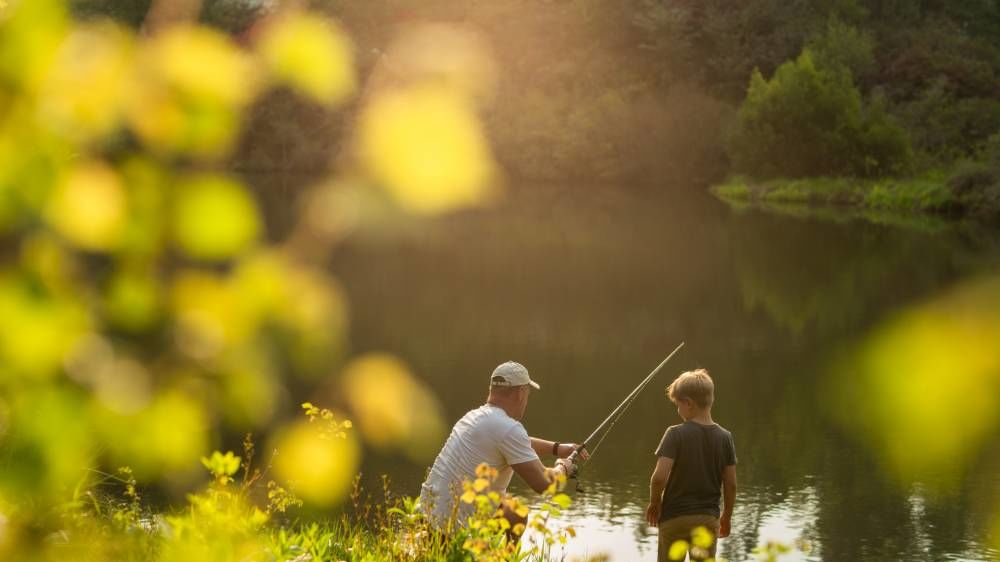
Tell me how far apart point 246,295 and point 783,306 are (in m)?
21.0

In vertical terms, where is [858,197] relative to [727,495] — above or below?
above

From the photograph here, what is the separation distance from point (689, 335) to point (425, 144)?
50.7m

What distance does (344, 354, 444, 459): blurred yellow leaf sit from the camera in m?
12.4

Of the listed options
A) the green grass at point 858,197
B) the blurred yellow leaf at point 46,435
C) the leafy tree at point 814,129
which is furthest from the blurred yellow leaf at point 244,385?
the leafy tree at point 814,129

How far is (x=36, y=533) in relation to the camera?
79.1 inches

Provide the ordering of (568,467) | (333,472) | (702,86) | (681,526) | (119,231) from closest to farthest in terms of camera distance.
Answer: (119,231) < (681,526) < (568,467) < (333,472) < (702,86)

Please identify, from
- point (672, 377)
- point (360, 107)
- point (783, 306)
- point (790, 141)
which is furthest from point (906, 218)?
point (360, 107)

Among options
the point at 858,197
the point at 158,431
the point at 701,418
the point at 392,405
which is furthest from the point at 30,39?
the point at 858,197

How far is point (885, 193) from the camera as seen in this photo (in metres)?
47.1

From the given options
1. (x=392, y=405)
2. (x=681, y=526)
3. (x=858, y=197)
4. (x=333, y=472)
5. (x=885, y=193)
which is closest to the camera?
(x=681, y=526)

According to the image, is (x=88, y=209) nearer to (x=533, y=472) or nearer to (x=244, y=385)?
(x=244, y=385)

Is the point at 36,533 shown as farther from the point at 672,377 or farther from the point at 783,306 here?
the point at 783,306

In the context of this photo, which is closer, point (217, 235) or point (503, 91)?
point (217, 235)

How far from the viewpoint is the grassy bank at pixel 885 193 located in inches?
1593
